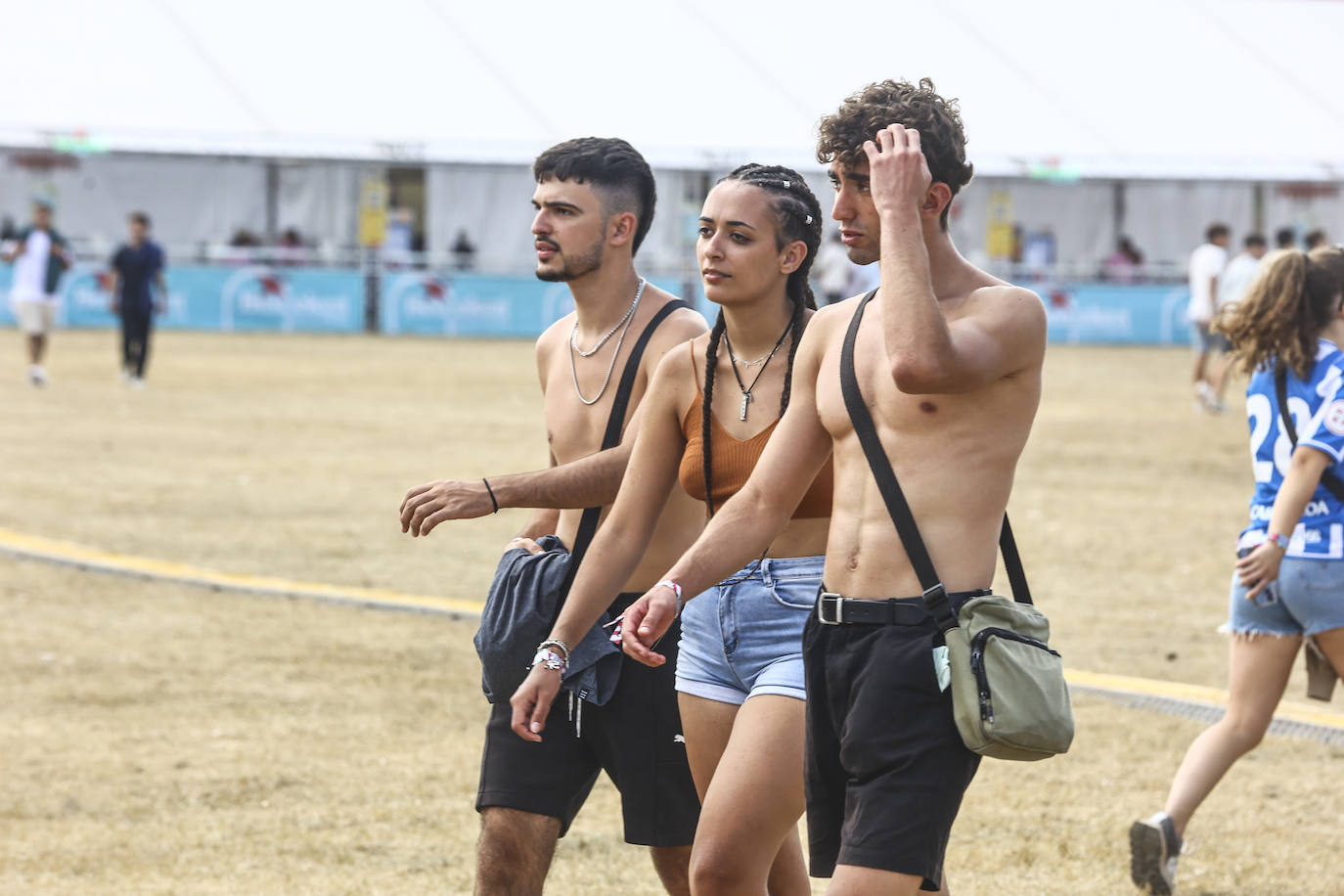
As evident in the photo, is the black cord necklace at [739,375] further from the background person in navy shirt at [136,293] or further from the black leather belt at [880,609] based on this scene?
the background person in navy shirt at [136,293]

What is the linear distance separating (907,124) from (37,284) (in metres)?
19.3

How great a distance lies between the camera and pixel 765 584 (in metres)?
3.74

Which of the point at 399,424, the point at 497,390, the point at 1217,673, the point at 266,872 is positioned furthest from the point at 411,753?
the point at 497,390

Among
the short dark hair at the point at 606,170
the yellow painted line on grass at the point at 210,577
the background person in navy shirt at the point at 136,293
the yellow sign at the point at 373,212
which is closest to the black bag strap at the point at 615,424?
the short dark hair at the point at 606,170

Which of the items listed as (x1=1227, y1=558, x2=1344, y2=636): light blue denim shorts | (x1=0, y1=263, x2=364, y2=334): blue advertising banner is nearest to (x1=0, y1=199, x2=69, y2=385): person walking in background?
(x1=0, y1=263, x2=364, y2=334): blue advertising banner

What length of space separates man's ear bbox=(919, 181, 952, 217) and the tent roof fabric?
84.3 feet

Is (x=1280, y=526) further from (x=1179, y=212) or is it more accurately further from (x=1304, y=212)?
(x=1304, y=212)

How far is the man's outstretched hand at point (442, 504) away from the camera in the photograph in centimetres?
375

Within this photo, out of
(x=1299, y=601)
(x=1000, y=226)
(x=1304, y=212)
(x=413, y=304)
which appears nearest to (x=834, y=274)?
(x=413, y=304)

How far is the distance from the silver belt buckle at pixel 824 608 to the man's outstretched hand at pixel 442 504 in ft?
2.62

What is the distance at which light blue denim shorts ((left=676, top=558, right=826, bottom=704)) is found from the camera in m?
3.68

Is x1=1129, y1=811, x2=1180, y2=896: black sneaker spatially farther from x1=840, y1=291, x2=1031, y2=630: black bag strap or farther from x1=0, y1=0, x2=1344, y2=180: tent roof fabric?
x1=0, y1=0, x2=1344, y2=180: tent roof fabric

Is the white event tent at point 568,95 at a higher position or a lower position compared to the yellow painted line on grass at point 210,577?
higher

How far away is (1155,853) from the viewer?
16.0 feet
